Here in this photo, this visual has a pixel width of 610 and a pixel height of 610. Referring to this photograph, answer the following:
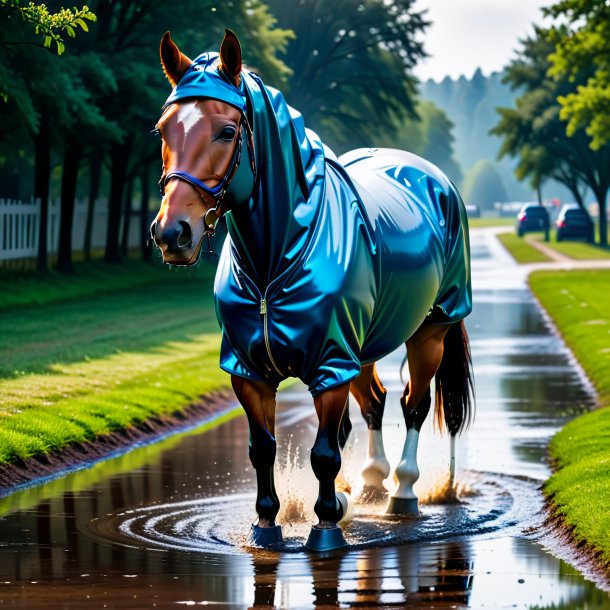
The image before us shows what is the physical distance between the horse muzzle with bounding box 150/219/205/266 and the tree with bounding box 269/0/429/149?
53496 mm

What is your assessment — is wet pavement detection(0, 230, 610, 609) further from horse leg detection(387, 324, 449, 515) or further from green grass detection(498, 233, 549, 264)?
green grass detection(498, 233, 549, 264)

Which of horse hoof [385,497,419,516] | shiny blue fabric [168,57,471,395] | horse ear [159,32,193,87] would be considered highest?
horse ear [159,32,193,87]

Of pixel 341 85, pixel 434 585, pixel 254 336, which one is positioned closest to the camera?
pixel 434 585

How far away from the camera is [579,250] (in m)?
61.0

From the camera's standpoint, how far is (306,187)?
816 centimetres

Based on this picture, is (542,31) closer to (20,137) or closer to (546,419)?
Result: (20,137)

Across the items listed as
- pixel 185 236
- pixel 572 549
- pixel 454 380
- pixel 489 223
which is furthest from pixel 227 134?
pixel 489 223

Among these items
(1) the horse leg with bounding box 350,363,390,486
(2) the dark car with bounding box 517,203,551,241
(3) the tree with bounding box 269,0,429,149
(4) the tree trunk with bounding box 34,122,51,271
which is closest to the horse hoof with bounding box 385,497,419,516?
(1) the horse leg with bounding box 350,363,390,486

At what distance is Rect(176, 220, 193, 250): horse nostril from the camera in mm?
7039

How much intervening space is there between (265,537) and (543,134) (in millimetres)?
58528

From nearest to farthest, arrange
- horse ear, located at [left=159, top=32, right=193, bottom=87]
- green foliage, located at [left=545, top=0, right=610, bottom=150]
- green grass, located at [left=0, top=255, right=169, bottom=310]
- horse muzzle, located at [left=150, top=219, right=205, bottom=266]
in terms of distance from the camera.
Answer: horse muzzle, located at [left=150, top=219, right=205, bottom=266] < horse ear, located at [left=159, top=32, right=193, bottom=87] < green grass, located at [left=0, top=255, right=169, bottom=310] < green foliage, located at [left=545, top=0, right=610, bottom=150]

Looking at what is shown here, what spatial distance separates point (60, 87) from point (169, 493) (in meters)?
20.2

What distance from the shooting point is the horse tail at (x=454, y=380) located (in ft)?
36.3

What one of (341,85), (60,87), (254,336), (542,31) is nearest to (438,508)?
(254,336)
